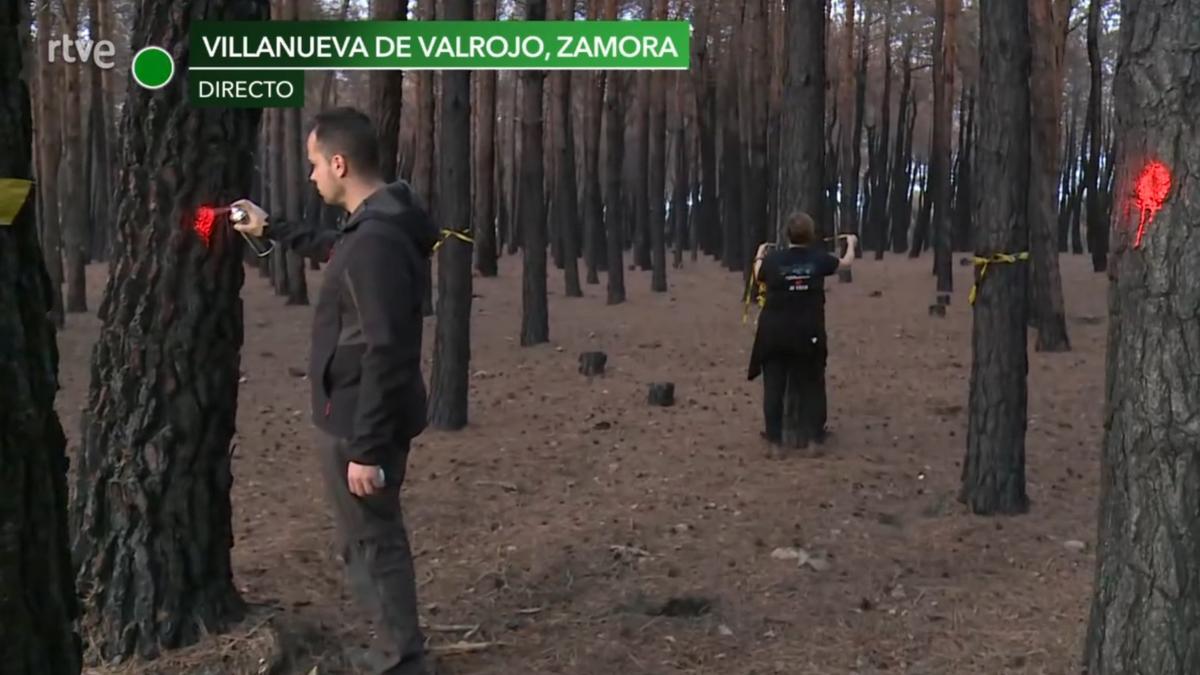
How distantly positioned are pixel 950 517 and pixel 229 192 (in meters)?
4.09

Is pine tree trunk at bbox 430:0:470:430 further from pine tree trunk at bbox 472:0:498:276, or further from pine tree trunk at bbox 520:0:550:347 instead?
pine tree trunk at bbox 472:0:498:276

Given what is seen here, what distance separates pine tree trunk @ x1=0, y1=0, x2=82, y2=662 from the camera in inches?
89.9

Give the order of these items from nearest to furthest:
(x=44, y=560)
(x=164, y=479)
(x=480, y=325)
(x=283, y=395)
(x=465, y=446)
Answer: (x=44, y=560) → (x=164, y=479) → (x=465, y=446) → (x=283, y=395) → (x=480, y=325)

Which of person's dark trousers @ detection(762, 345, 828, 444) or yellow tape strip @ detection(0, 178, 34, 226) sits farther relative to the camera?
person's dark trousers @ detection(762, 345, 828, 444)

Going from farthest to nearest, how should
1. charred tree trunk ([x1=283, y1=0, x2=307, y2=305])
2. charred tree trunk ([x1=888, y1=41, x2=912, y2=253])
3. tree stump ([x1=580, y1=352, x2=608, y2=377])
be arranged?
1. charred tree trunk ([x1=888, y1=41, x2=912, y2=253])
2. charred tree trunk ([x1=283, y1=0, x2=307, y2=305])
3. tree stump ([x1=580, y1=352, x2=608, y2=377])

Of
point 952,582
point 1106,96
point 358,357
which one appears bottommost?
point 952,582

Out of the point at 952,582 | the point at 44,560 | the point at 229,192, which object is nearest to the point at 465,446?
the point at 952,582

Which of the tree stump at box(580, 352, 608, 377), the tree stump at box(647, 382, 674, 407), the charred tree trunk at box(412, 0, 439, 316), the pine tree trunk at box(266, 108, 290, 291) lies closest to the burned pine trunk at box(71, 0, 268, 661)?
the tree stump at box(647, 382, 674, 407)

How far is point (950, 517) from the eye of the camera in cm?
662

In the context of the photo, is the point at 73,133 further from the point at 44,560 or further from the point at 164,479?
the point at 44,560

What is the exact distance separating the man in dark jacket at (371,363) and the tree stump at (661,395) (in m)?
5.72

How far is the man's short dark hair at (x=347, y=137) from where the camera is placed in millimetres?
3938

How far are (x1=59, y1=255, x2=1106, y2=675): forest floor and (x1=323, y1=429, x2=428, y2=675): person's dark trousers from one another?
0.38 metres

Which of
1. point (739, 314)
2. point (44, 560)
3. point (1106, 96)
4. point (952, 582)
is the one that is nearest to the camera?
point (44, 560)
